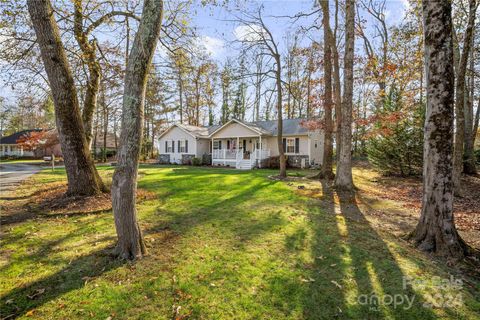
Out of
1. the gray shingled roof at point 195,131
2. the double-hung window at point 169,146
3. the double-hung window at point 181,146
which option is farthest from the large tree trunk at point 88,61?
the double-hung window at point 169,146

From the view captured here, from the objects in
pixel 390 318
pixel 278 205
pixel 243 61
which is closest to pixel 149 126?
pixel 243 61

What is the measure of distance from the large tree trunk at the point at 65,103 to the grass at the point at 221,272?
1.64m

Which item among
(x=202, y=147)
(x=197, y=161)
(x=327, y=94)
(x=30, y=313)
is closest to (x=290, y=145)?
(x=197, y=161)

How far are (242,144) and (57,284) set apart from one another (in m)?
22.3

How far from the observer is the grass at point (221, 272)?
2883 millimetres

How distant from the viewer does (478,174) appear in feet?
50.0

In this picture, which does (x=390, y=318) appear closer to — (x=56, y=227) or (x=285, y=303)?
(x=285, y=303)

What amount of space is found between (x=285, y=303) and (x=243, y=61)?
1177 cm

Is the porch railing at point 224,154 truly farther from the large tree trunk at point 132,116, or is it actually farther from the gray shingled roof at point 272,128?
the large tree trunk at point 132,116

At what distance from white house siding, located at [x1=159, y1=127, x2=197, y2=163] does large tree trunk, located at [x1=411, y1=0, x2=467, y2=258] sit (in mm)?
22856

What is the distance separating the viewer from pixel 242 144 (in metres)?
25.2

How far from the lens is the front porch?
72.9 feet

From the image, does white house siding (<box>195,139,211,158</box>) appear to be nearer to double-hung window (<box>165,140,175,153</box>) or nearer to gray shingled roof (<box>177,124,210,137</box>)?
gray shingled roof (<box>177,124,210,137</box>)

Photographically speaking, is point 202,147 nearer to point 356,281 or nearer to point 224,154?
point 224,154
